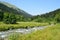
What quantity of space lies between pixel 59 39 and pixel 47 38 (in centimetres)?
121

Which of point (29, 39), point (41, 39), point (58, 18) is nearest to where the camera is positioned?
point (41, 39)

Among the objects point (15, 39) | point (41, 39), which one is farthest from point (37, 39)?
point (15, 39)

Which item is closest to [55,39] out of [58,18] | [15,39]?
[15,39]

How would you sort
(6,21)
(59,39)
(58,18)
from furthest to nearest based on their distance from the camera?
(58,18) < (6,21) < (59,39)

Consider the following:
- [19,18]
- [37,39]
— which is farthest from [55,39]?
[19,18]

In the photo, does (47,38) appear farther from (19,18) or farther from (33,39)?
(19,18)

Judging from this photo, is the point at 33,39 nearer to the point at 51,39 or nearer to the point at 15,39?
the point at 51,39

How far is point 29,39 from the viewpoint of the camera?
1480 centimetres

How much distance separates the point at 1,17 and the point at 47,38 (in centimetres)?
13601

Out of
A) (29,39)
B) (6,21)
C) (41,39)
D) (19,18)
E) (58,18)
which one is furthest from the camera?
(19,18)

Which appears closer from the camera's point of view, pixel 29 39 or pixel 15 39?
pixel 29 39

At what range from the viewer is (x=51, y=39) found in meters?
13.5

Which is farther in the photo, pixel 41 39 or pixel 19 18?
pixel 19 18

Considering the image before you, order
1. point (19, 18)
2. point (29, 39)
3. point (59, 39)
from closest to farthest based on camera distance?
point (59, 39) < point (29, 39) < point (19, 18)
